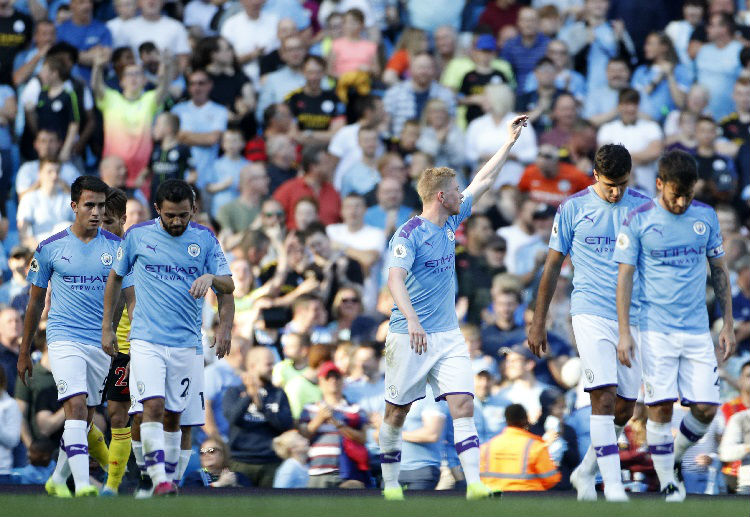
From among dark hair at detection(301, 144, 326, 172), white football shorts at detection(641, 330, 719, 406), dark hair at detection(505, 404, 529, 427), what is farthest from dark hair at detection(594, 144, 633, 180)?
Answer: dark hair at detection(301, 144, 326, 172)

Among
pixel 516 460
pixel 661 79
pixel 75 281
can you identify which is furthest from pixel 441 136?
pixel 75 281

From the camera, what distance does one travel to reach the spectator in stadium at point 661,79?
61.7 ft

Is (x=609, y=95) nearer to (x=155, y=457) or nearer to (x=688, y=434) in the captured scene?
(x=688, y=434)

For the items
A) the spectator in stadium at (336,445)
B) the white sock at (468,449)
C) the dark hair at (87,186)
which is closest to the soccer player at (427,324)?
the white sock at (468,449)

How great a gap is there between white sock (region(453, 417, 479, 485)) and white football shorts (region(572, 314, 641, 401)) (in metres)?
0.92

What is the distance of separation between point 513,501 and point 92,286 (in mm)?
3635

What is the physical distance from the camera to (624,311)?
33.2ft

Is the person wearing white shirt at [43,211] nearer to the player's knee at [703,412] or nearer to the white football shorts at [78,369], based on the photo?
the white football shorts at [78,369]

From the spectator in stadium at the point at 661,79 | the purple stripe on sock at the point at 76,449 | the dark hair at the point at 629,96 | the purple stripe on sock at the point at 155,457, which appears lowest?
the purple stripe on sock at the point at 155,457

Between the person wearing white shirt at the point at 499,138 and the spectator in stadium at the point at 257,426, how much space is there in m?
5.72

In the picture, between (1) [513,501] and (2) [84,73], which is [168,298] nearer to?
(1) [513,501]

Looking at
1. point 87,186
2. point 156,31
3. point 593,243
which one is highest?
point 156,31

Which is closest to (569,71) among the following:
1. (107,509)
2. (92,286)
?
(92,286)

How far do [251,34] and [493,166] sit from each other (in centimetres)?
861
